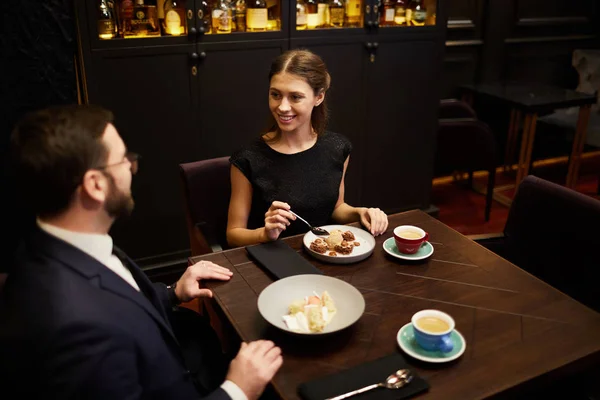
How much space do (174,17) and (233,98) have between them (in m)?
0.48

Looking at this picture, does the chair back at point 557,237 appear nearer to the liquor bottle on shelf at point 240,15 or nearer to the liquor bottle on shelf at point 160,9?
the liquor bottle on shelf at point 240,15

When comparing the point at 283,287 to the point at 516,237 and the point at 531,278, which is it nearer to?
the point at 531,278

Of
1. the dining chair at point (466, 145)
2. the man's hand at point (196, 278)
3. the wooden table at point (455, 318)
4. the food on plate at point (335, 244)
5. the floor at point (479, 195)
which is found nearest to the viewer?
the wooden table at point (455, 318)

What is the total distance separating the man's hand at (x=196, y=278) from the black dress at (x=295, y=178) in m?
0.48

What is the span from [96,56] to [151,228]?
0.90 m

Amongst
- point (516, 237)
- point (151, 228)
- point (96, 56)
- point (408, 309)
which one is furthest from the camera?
point (151, 228)

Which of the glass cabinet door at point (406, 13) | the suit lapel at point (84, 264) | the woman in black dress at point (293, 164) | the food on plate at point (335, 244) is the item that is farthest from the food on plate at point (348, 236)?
the glass cabinet door at point (406, 13)

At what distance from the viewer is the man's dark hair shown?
1.03m

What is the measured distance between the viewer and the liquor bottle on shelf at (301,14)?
10.1 feet

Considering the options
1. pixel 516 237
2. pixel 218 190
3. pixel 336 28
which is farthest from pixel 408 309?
pixel 336 28

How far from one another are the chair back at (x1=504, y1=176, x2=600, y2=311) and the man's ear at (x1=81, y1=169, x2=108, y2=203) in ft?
4.42

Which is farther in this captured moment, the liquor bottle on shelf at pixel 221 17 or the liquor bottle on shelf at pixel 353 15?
the liquor bottle on shelf at pixel 353 15

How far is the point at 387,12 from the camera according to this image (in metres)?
3.31

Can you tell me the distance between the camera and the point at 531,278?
1526 millimetres
